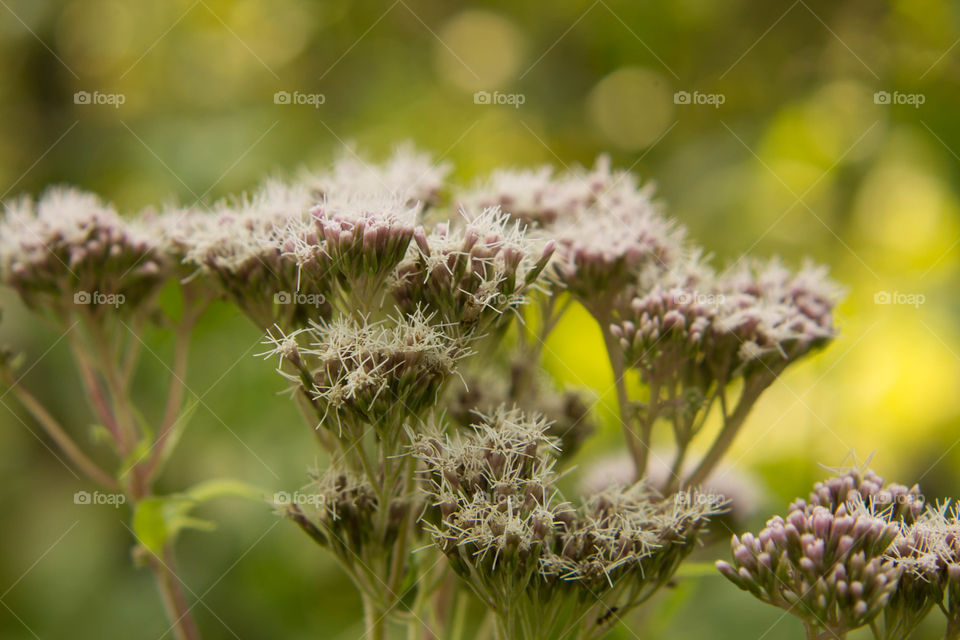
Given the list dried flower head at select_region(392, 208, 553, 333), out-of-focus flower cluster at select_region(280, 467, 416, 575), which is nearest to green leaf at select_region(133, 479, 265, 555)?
out-of-focus flower cluster at select_region(280, 467, 416, 575)

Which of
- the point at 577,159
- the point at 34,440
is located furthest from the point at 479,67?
the point at 34,440

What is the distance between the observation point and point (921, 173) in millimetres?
3576

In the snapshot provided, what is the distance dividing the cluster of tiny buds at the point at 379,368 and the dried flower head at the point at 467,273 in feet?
0.17

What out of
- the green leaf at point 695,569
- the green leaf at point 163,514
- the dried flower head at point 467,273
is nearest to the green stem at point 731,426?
the green leaf at point 695,569

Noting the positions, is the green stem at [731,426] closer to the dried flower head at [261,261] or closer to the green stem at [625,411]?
the green stem at [625,411]

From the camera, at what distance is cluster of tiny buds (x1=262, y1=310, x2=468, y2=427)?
128cm

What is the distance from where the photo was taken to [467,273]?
53.1 inches

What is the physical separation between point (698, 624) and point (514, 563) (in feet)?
6.13

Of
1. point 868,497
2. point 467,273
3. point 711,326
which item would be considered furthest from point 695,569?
point 467,273

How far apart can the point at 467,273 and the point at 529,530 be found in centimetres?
44

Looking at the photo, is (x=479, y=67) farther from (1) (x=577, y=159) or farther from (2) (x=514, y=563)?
(2) (x=514, y=563)

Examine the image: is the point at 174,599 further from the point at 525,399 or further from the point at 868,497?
the point at 868,497

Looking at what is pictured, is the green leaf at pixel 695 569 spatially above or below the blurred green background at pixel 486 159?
below

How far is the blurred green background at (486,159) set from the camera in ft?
10.5
